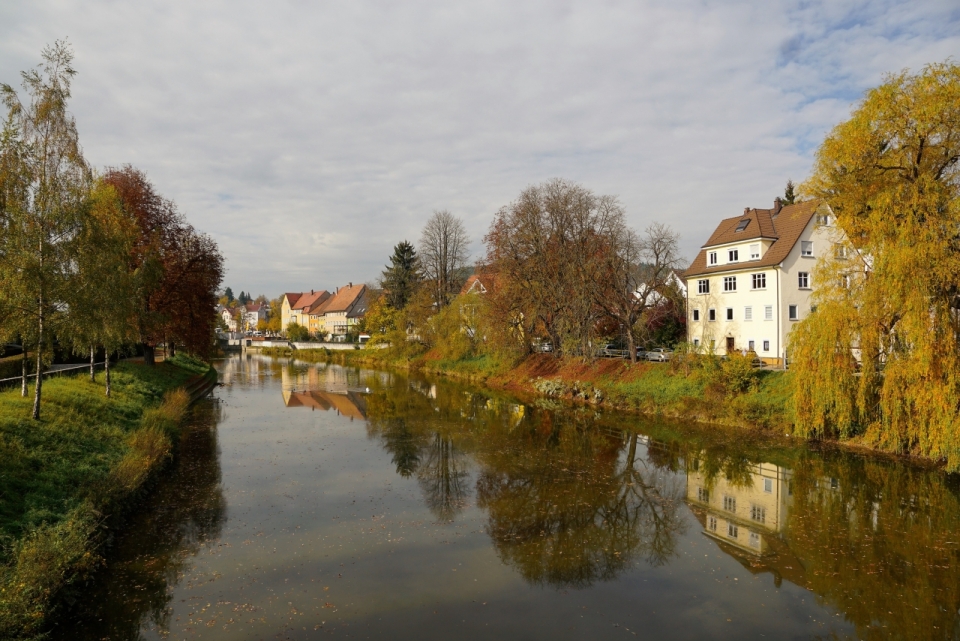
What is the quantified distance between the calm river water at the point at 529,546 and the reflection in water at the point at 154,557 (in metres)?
0.05

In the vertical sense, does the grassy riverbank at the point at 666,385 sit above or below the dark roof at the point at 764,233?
below

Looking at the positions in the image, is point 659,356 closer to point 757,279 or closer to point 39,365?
point 757,279

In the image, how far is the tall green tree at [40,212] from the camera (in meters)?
13.9

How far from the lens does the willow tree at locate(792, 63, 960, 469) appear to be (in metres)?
17.3

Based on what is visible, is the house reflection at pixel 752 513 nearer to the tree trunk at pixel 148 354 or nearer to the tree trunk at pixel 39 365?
the tree trunk at pixel 39 365

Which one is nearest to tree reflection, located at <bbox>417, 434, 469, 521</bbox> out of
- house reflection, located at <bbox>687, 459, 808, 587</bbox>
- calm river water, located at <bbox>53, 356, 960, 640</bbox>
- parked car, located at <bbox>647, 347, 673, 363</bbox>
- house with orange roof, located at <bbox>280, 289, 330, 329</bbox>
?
calm river water, located at <bbox>53, 356, 960, 640</bbox>

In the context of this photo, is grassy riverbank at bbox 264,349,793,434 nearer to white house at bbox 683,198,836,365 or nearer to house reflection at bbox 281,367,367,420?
white house at bbox 683,198,836,365

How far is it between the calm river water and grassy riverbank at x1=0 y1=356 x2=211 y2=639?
80 cm

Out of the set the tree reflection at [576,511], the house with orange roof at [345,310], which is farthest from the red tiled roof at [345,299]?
the tree reflection at [576,511]

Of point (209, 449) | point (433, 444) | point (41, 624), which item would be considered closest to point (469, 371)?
point (433, 444)

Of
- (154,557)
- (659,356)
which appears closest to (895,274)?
(659,356)

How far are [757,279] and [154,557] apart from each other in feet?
112

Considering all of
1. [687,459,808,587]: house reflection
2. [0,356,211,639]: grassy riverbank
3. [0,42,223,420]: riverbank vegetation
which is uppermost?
[0,42,223,420]: riverbank vegetation

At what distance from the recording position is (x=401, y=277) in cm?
6488
